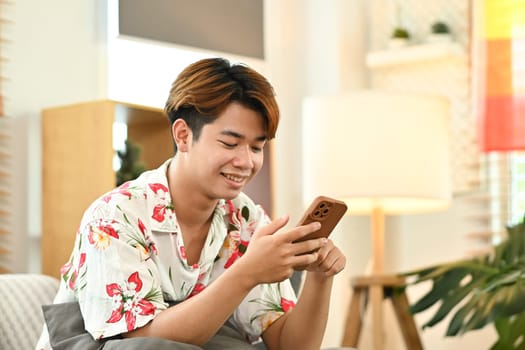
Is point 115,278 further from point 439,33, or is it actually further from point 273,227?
point 439,33

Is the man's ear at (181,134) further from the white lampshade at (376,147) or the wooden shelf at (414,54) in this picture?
the wooden shelf at (414,54)

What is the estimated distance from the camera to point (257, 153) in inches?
70.3

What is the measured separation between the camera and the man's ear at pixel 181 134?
1.79 metres

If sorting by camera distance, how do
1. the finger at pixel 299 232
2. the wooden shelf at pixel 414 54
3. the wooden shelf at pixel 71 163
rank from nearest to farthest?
the finger at pixel 299 232 → the wooden shelf at pixel 71 163 → the wooden shelf at pixel 414 54

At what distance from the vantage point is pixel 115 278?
165 cm

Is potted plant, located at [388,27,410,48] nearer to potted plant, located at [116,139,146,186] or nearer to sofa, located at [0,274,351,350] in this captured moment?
potted plant, located at [116,139,146,186]

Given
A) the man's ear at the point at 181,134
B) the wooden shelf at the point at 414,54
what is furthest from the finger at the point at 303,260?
the wooden shelf at the point at 414,54

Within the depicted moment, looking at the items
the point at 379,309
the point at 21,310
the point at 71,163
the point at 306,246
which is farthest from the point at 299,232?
the point at 379,309

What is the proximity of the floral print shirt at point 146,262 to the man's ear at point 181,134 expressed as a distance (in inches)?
3.3

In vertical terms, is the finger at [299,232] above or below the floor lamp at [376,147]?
below

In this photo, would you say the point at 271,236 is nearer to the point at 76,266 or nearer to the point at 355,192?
the point at 76,266

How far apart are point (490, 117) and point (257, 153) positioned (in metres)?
1.96

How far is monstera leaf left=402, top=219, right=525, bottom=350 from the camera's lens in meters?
2.25

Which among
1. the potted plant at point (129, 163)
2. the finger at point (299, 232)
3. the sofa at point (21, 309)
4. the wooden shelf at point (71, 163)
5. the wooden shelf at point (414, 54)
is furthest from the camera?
the wooden shelf at point (414, 54)
